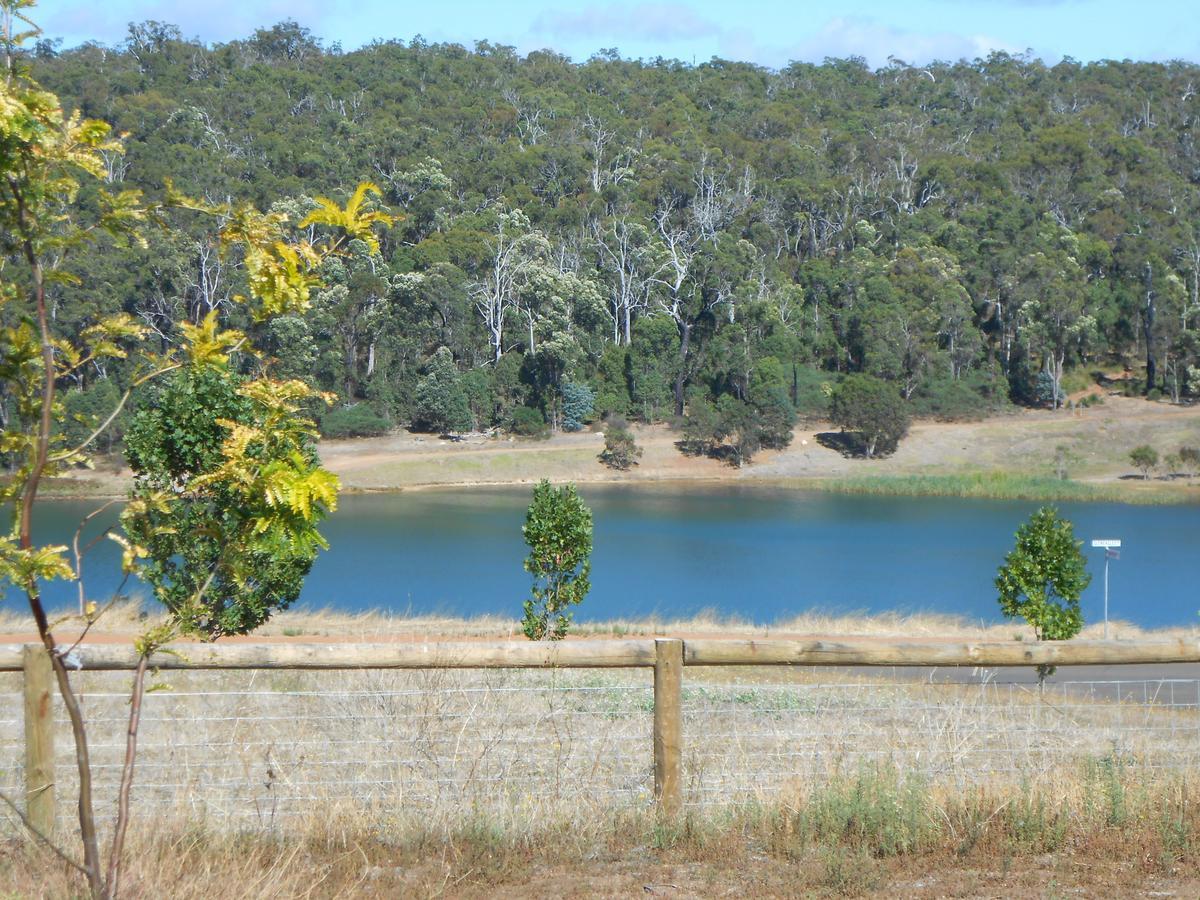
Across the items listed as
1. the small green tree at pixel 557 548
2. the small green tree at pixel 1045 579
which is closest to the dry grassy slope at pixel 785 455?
the small green tree at pixel 557 548

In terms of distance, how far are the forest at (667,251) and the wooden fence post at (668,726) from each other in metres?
34.1

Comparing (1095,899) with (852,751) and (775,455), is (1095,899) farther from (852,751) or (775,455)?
(775,455)

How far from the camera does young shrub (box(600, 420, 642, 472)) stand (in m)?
49.3

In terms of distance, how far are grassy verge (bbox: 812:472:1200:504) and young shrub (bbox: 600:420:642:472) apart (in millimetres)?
7079

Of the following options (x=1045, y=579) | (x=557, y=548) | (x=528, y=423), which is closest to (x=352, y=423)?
(x=528, y=423)

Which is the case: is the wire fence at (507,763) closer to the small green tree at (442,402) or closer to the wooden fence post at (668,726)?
the wooden fence post at (668,726)

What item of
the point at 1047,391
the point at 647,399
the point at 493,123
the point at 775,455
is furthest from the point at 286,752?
the point at 493,123

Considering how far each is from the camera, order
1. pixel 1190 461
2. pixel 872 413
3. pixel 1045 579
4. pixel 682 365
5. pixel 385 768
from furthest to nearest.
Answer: pixel 682 365 → pixel 872 413 → pixel 1190 461 → pixel 1045 579 → pixel 385 768

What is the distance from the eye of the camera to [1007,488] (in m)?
45.7

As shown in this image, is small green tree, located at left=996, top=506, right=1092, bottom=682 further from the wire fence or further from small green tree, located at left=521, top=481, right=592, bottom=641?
the wire fence

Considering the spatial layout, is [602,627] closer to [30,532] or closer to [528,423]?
[30,532]

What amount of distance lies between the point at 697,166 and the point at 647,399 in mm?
19762

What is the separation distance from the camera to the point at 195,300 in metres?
53.8

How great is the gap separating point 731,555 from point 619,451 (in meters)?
17.5
